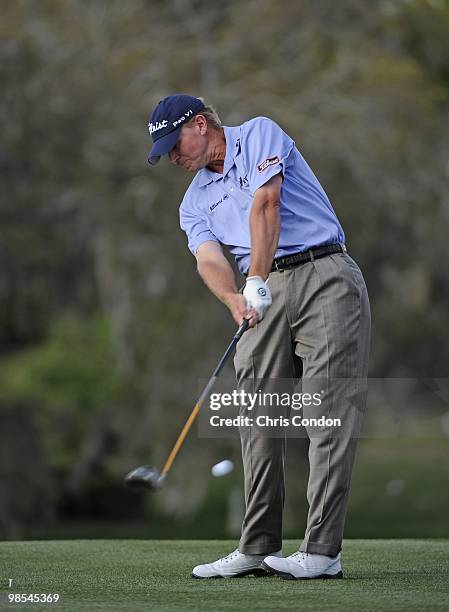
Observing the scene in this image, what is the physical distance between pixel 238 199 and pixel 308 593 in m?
1.66

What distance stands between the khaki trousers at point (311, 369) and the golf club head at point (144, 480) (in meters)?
0.38

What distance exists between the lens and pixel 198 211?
5.99 m

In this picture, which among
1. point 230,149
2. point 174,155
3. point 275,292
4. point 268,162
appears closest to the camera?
point 268,162

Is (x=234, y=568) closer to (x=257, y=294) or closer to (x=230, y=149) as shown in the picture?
(x=257, y=294)

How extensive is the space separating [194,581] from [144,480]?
0.45 meters

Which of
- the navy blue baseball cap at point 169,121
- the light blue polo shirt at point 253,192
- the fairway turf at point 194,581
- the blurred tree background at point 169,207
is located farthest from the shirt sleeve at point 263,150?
the blurred tree background at point 169,207

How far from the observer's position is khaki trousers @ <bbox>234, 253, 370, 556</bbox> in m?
Answer: 5.60

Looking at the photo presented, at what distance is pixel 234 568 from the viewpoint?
5750 mm

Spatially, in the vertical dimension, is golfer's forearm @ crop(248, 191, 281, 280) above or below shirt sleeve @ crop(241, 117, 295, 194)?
below

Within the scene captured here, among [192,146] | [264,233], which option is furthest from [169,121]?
[264,233]

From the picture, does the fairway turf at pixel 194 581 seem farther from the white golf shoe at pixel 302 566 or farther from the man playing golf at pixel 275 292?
the man playing golf at pixel 275 292

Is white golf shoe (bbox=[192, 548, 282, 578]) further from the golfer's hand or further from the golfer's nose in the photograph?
the golfer's nose

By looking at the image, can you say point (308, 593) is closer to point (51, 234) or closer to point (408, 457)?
point (51, 234)

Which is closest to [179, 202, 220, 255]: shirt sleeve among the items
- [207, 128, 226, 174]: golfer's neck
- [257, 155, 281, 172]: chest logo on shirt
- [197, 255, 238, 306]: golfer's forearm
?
[197, 255, 238, 306]: golfer's forearm
